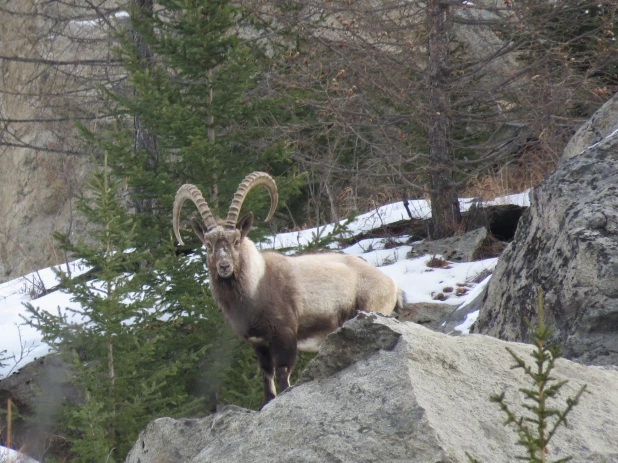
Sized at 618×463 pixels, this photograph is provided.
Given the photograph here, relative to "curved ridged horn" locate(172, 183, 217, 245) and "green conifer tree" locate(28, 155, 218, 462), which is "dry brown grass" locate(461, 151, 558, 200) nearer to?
"curved ridged horn" locate(172, 183, 217, 245)

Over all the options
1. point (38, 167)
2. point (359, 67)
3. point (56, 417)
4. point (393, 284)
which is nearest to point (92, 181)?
point (56, 417)

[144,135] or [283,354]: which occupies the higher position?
[144,135]

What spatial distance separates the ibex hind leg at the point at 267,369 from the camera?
7910 millimetres

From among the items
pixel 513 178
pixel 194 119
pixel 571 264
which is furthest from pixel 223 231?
pixel 513 178

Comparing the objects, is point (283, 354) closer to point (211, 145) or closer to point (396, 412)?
point (211, 145)

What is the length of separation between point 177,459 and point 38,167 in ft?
58.6

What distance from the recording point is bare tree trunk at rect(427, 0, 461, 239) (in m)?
11.7

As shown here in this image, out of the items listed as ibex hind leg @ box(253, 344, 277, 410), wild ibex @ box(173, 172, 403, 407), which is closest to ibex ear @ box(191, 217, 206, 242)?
wild ibex @ box(173, 172, 403, 407)

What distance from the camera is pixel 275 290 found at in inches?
312

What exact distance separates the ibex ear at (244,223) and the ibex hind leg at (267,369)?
1.09 meters

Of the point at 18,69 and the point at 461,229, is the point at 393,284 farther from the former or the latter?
the point at 18,69

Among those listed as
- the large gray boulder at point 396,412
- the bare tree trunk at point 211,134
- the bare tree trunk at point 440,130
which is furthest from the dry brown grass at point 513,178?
the large gray boulder at point 396,412

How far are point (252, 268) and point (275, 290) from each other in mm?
294

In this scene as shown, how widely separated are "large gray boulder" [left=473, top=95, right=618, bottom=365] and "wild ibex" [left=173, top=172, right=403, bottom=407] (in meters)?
2.37
